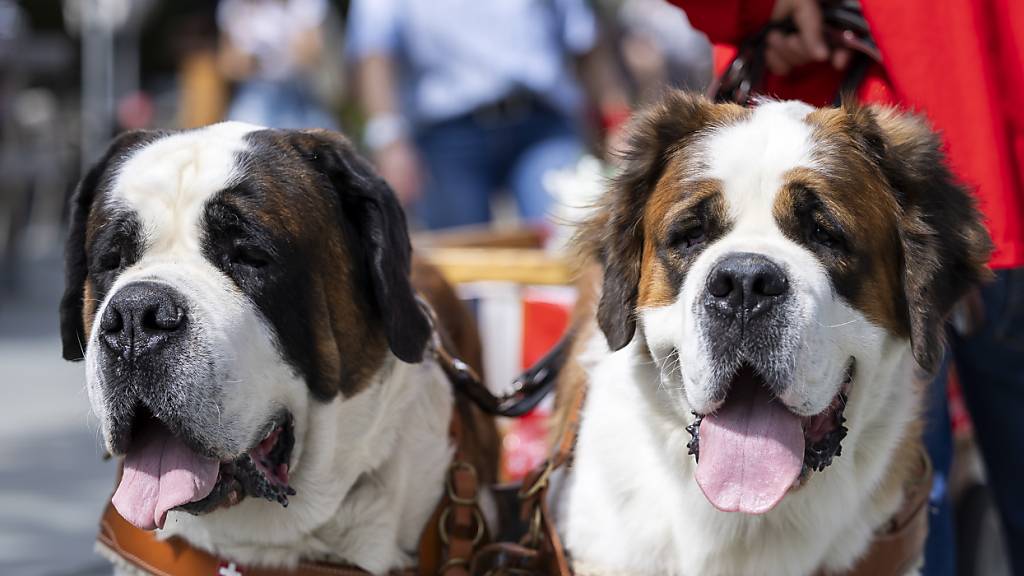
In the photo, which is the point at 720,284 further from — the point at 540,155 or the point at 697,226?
the point at 540,155

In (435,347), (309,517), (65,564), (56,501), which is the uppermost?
(435,347)

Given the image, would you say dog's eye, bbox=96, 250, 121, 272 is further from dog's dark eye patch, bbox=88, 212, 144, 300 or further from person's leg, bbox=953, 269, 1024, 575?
person's leg, bbox=953, 269, 1024, 575

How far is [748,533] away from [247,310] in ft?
3.84

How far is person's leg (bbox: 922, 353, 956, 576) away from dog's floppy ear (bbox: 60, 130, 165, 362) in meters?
2.15

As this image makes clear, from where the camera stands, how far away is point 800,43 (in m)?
2.79

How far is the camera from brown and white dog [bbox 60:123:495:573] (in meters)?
2.25

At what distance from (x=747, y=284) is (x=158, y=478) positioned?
4.18 ft

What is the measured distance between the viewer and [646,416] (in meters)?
2.49

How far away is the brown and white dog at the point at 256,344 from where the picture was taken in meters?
2.25

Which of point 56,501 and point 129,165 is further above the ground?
point 129,165

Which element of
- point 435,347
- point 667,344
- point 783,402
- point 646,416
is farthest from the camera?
point 435,347

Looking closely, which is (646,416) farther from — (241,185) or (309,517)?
(241,185)

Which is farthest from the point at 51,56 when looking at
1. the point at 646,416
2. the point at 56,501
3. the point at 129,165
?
the point at 646,416

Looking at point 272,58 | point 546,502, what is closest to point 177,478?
point 546,502
